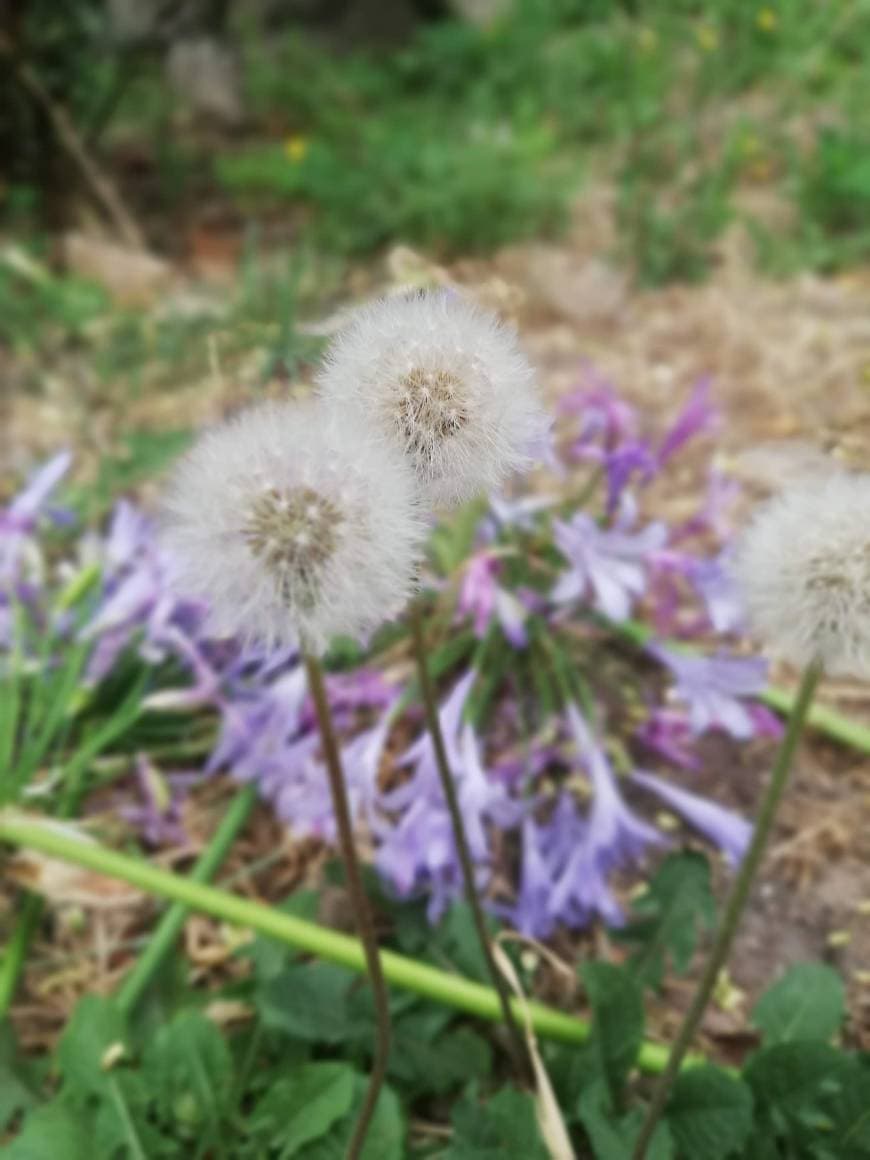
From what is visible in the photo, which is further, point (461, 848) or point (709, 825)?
point (709, 825)

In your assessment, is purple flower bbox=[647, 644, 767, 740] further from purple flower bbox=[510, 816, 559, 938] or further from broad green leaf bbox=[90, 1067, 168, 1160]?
broad green leaf bbox=[90, 1067, 168, 1160]

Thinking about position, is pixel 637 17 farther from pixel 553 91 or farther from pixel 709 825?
pixel 709 825

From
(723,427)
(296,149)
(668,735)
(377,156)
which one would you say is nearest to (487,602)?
(668,735)

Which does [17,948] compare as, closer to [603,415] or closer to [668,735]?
[668,735]

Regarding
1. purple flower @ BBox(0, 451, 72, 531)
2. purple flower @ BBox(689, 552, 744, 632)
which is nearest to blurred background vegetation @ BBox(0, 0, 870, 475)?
purple flower @ BBox(0, 451, 72, 531)

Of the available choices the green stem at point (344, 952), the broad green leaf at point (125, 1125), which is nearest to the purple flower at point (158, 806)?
the green stem at point (344, 952)

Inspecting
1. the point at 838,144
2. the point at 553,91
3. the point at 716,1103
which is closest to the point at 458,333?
the point at 716,1103

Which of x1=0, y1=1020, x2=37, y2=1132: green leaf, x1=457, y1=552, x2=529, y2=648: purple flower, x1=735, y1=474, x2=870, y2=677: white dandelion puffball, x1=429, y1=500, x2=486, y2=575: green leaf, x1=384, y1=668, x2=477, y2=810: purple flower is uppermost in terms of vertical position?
x1=429, y1=500, x2=486, y2=575: green leaf
